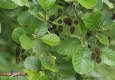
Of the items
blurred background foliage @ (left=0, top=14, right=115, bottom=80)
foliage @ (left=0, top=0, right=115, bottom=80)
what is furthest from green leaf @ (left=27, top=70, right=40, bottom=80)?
blurred background foliage @ (left=0, top=14, right=115, bottom=80)

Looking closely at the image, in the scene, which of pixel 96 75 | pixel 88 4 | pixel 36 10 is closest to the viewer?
pixel 88 4

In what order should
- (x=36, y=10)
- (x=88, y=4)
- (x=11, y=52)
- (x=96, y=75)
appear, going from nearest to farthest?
(x=88, y=4), (x=36, y=10), (x=96, y=75), (x=11, y=52)

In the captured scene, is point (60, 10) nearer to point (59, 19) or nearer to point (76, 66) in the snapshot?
point (59, 19)

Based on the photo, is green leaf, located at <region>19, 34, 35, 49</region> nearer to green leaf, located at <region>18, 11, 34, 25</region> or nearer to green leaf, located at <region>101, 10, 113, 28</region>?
green leaf, located at <region>18, 11, 34, 25</region>

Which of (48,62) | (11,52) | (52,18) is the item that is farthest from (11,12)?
(11,52)

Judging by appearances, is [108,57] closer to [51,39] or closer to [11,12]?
[51,39]

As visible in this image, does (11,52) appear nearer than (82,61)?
No

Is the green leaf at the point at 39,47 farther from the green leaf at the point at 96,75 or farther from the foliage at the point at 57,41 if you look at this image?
the green leaf at the point at 96,75
